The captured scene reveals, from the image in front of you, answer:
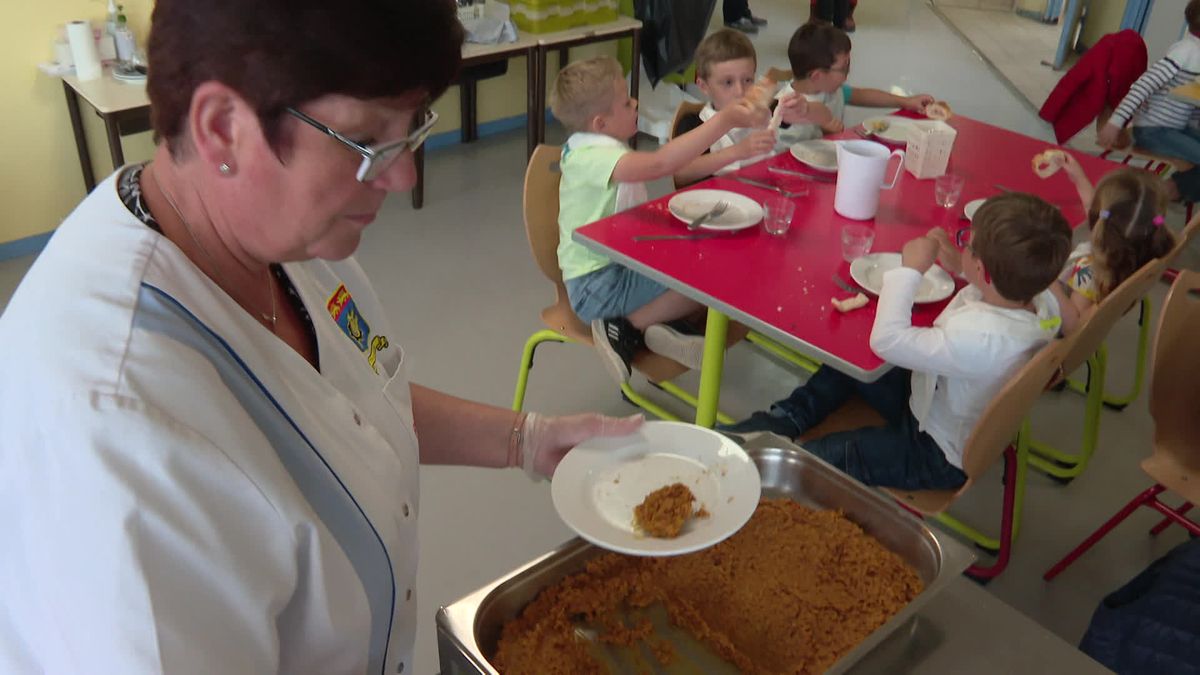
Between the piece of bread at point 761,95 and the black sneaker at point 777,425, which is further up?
the piece of bread at point 761,95

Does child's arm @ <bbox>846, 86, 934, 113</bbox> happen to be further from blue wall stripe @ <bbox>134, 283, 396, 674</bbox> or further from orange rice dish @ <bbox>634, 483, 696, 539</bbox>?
blue wall stripe @ <bbox>134, 283, 396, 674</bbox>

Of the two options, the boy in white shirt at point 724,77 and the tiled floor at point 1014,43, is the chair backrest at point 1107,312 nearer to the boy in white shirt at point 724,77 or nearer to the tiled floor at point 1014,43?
the boy in white shirt at point 724,77

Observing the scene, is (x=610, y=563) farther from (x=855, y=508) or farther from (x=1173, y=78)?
(x=1173, y=78)

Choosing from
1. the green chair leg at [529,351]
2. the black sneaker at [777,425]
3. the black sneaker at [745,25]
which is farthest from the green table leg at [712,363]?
the black sneaker at [745,25]

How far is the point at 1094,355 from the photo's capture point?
2426mm

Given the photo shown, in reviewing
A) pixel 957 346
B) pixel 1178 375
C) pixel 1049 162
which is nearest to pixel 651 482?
pixel 957 346

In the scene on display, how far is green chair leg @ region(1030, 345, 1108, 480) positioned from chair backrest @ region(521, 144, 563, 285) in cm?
146

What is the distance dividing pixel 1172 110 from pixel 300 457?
408 centimetres

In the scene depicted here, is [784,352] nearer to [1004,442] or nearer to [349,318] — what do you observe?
[1004,442]

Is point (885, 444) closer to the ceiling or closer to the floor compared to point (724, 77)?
closer to the floor

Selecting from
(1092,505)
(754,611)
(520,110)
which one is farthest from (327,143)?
(520,110)

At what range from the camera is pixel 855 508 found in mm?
1188

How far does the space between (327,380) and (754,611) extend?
22.1 inches

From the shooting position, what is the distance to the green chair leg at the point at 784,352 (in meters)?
2.97
